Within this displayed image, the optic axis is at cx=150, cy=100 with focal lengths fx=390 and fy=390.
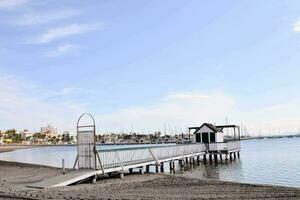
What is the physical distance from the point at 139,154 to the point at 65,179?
965cm

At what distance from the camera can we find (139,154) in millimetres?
27688

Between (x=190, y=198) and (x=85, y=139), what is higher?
(x=85, y=139)

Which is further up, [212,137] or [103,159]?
[212,137]

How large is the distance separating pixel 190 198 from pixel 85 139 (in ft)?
31.5

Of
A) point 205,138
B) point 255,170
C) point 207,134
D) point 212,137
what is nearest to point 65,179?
point 255,170

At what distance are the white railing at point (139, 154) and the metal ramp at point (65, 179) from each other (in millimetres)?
1441

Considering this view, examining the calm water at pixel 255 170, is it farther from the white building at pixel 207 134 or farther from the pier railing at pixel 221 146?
the white building at pixel 207 134

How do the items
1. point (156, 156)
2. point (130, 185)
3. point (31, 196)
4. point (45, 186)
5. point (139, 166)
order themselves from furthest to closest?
point (156, 156) → point (139, 166) → point (130, 185) → point (45, 186) → point (31, 196)

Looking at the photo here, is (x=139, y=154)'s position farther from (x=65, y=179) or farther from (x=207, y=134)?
(x=207, y=134)

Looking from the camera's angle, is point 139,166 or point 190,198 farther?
point 139,166

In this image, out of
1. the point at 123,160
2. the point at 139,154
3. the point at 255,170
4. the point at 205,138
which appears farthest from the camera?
the point at 205,138

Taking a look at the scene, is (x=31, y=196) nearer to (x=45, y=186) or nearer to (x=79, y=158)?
(x=45, y=186)

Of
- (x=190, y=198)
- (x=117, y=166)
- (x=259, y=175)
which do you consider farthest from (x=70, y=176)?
(x=259, y=175)

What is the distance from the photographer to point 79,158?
21.9m
